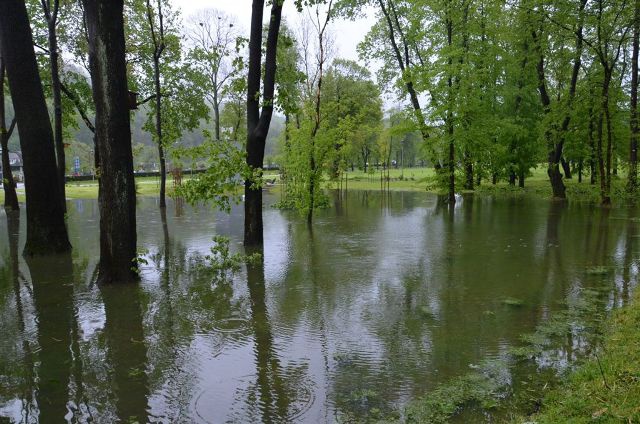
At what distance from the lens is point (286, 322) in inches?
235

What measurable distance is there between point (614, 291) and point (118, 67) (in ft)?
26.8

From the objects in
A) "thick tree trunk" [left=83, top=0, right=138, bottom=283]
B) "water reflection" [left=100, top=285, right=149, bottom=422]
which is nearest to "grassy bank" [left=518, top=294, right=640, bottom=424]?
"water reflection" [left=100, top=285, right=149, bottom=422]

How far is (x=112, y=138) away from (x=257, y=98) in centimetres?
381

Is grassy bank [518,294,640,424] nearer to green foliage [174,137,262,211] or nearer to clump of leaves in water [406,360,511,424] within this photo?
clump of leaves in water [406,360,511,424]

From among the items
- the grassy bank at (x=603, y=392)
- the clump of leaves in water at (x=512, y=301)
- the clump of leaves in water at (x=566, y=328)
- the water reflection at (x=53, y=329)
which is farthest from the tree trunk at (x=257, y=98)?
the grassy bank at (x=603, y=392)

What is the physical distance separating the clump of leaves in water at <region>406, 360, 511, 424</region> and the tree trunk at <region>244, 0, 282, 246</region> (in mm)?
6846

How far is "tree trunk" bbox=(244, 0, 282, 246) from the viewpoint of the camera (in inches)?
411

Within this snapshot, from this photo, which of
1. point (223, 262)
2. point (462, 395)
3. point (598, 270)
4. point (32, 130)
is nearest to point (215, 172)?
point (223, 262)

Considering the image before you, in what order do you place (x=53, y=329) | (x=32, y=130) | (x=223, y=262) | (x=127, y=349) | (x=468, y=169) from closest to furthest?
(x=127, y=349) < (x=53, y=329) < (x=223, y=262) < (x=32, y=130) < (x=468, y=169)

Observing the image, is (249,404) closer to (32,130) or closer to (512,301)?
(512,301)

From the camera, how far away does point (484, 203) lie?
2255 cm

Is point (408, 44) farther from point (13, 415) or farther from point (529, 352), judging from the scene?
point (13, 415)

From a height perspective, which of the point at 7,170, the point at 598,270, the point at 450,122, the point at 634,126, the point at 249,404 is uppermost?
the point at 450,122

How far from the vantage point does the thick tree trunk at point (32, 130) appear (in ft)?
30.3
